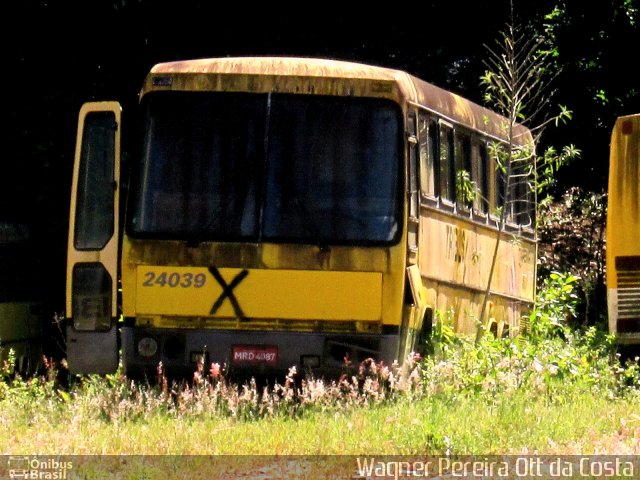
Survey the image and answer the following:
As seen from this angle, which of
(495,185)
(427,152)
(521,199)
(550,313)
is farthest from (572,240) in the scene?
(427,152)

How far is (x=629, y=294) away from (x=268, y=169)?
407 centimetres

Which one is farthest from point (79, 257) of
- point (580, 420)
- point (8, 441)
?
point (580, 420)

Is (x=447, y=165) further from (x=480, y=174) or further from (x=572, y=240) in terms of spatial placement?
(x=572, y=240)

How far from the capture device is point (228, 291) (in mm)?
15742

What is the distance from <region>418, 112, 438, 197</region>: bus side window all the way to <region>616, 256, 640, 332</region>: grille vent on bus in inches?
80.4

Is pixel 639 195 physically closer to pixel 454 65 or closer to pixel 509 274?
pixel 509 274

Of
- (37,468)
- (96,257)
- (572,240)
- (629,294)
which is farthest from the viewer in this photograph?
(572,240)

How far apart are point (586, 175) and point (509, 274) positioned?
8676 millimetres

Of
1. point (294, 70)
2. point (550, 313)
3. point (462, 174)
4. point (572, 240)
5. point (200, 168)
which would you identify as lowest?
point (550, 313)

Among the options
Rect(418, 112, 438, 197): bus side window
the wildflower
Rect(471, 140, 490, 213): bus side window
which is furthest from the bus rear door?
Rect(471, 140, 490, 213): bus side window

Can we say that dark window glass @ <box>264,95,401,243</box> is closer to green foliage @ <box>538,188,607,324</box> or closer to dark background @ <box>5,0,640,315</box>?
dark background @ <box>5,0,640,315</box>

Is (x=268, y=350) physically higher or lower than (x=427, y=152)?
lower

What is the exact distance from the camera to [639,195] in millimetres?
17875

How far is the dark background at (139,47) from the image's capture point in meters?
23.0
